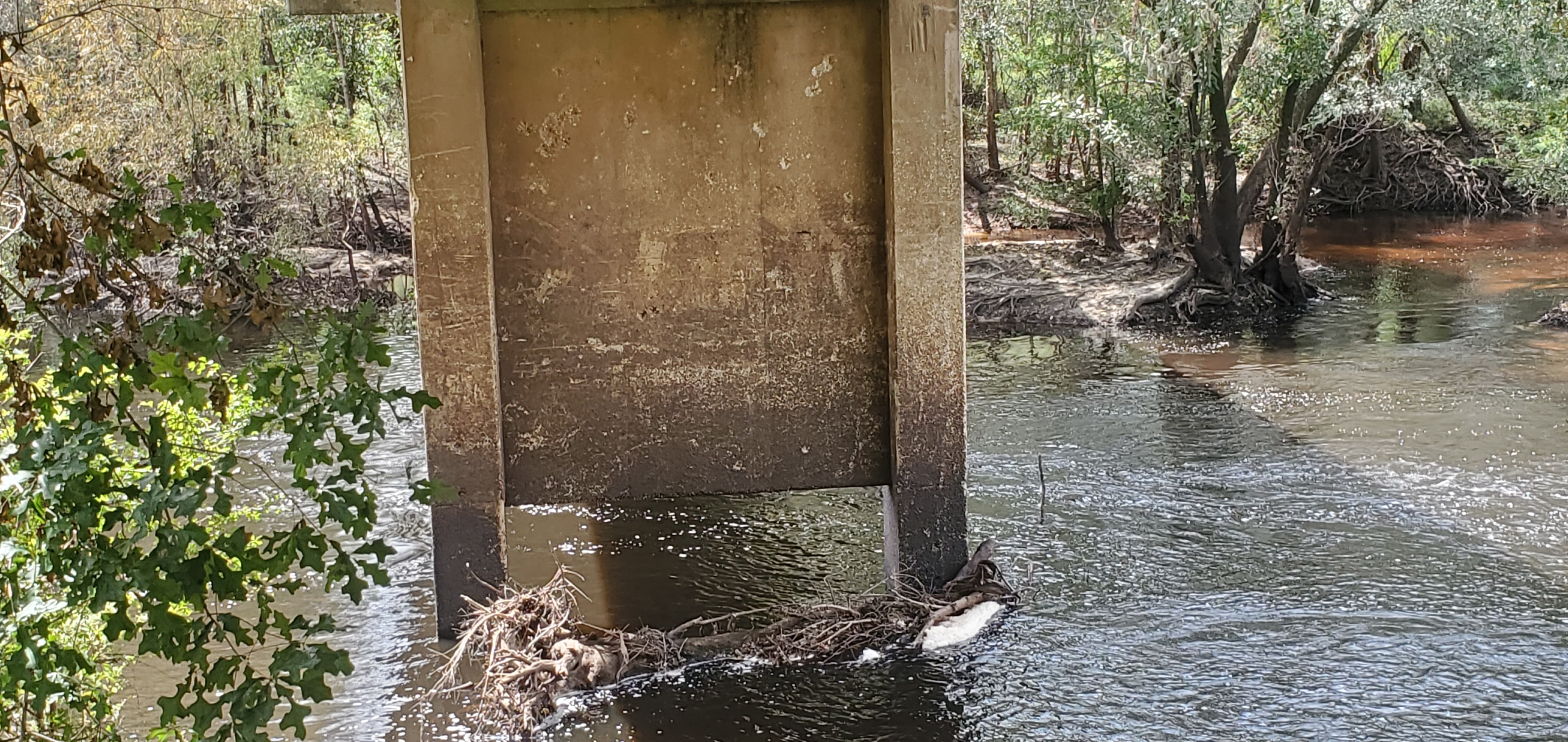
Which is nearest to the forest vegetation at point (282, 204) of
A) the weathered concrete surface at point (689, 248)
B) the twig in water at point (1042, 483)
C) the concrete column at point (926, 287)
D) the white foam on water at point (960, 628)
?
the weathered concrete surface at point (689, 248)

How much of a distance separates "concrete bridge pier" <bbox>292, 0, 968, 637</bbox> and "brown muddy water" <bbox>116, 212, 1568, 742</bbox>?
95 cm

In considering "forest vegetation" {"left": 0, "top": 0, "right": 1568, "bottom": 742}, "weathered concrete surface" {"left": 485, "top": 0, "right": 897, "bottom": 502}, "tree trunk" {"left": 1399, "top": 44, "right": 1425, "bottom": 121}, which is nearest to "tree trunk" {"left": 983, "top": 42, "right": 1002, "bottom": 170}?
"forest vegetation" {"left": 0, "top": 0, "right": 1568, "bottom": 742}

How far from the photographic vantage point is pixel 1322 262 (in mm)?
23469

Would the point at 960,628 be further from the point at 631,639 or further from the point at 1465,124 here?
the point at 1465,124

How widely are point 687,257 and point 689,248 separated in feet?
0.18

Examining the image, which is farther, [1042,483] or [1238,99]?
[1238,99]

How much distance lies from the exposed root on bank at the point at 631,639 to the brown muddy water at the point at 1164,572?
156 mm

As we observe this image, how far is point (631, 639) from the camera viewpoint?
301 inches

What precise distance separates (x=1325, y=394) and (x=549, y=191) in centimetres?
866

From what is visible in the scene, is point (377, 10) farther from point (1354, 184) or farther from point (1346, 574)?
point (1354, 184)

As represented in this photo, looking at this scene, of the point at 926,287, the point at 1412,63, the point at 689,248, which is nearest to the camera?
the point at 926,287

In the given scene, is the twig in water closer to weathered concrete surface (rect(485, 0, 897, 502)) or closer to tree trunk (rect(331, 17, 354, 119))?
weathered concrete surface (rect(485, 0, 897, 502))

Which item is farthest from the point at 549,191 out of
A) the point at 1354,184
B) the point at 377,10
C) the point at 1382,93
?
the point at 1354,184

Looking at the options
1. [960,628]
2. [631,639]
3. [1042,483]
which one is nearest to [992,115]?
[1042,483]
